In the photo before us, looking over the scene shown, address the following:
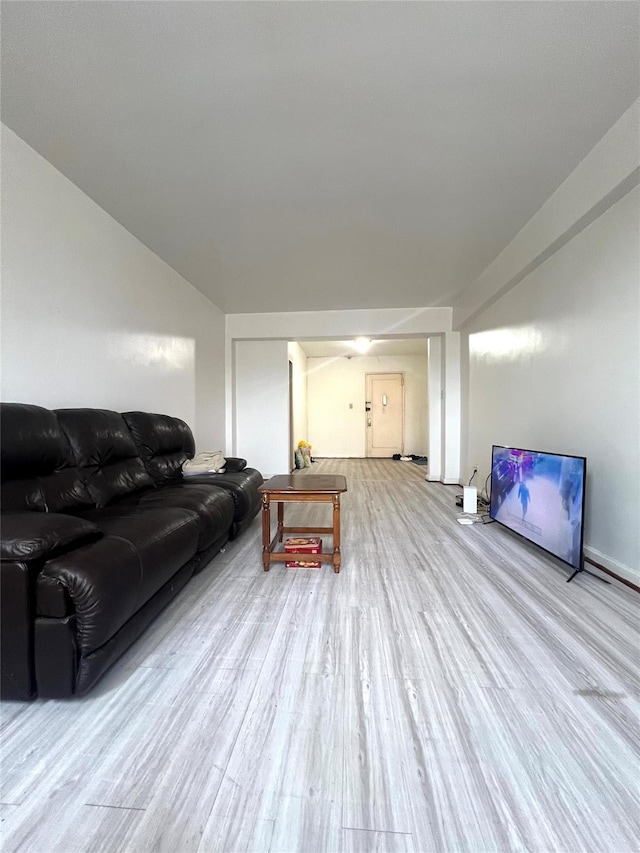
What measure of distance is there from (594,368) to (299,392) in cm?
596

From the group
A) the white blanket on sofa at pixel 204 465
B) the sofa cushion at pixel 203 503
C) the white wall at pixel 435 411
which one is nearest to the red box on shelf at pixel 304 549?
the sofa cushion at pixel 203 503

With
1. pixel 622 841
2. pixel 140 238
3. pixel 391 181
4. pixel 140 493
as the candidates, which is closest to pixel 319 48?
pixel 391 181

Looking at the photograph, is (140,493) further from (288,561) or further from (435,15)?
(435,15)

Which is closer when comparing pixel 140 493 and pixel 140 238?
pixel 140 493

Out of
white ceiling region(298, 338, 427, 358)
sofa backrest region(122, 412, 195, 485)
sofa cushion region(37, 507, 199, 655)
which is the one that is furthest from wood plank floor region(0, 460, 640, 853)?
white ceiling region(298, 338, 427, 358)

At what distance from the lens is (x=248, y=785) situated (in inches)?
35.1

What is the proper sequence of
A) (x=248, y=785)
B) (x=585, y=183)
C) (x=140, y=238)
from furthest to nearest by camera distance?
(x=140, y=238) < (x=585, y=183) < (x=248, y=785)

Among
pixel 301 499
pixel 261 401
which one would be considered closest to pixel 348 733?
pixel 301 499

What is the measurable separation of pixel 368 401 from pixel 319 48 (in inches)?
285

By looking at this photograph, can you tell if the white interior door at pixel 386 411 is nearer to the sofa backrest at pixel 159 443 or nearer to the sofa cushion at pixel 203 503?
the sofa backrest at pixel 159 443

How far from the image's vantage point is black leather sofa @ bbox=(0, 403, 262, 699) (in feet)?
3.54

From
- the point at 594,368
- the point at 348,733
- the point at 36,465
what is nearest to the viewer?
the point at 348,733

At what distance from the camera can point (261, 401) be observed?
550 centimetres

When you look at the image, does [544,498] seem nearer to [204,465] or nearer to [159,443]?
[204,465]
